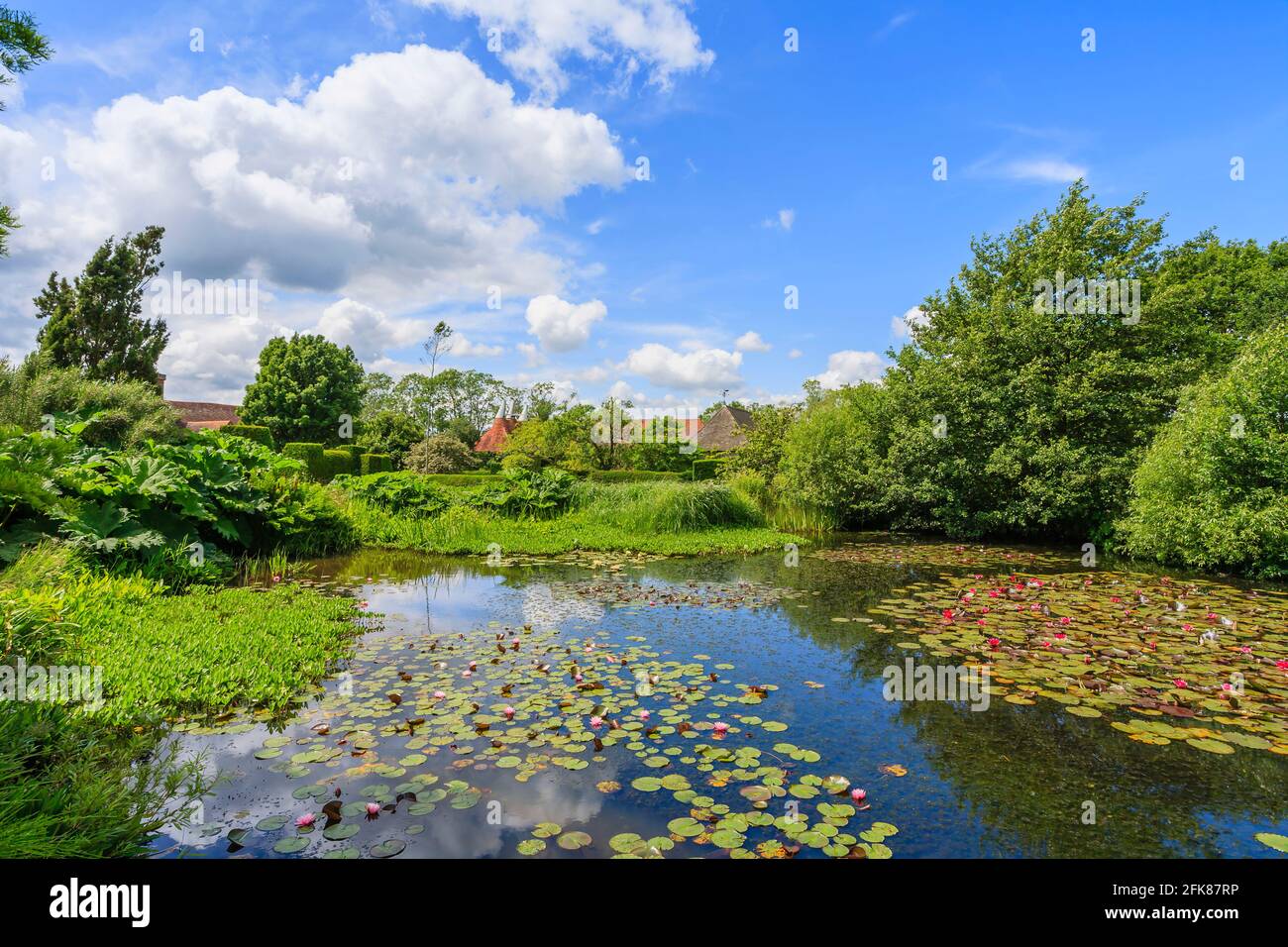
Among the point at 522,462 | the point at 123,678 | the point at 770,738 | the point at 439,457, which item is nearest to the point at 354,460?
the point at 439,457

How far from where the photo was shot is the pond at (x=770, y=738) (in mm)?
2768

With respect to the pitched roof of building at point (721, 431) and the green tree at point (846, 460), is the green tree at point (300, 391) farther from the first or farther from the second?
the green tree at point (846, 460)

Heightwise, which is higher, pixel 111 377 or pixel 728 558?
pixel 111 377

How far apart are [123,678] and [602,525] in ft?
33.8

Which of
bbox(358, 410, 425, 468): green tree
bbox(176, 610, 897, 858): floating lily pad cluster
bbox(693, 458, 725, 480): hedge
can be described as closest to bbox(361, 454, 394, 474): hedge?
bbox(358, 410, 425, 468): green tree

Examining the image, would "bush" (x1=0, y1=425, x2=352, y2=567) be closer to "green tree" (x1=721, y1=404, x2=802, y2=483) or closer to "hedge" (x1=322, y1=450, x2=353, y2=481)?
"green tree" (x1=721, y1=404, x2=802, y2=483)

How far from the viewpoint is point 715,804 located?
2.99m

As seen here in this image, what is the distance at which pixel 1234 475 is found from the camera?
973cm

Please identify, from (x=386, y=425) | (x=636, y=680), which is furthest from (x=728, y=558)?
(x=386, y=425)

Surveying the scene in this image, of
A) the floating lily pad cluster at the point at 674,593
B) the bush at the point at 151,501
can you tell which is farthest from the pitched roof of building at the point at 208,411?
the floating lily pad cluster at the point at 674,593

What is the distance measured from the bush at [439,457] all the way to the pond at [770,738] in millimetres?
22424

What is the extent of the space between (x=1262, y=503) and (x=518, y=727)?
467 inches

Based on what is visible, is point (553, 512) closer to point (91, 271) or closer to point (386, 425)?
point (91, 271)

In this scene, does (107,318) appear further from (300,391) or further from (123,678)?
(123,678)
